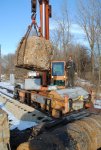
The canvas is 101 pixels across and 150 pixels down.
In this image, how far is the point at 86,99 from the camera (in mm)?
14055

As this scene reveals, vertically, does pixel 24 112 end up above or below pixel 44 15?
below

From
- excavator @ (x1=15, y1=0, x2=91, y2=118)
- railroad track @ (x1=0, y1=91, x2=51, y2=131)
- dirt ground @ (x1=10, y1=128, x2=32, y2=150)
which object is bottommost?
railroad track @ (x1=0, y1=91, x2=51, y2=131)

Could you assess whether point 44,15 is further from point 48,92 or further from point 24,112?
point 24,112

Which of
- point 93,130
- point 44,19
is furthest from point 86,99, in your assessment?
point 93,130

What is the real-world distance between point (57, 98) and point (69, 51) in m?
30.1

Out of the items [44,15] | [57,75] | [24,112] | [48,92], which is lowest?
[24,112]

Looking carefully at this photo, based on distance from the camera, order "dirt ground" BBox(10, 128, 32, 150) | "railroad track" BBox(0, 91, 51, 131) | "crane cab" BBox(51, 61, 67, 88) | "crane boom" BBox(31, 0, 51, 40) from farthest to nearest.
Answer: "crane cab" BBox(51, 61, 67, 88) < "crane boom" BBox(31, 0, 51, 40) < "railroad track" BBox(0, 91, 51, 131) < "dirt ground" BBox(10, 128, 32, 150)

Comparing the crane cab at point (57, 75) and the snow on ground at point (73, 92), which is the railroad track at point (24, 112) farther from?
the crane cab at point (57, 75)

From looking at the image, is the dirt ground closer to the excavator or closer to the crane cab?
the excavator

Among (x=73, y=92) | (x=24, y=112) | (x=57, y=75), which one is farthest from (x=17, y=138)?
(x=57, y=75)

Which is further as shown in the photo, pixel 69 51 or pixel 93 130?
pixel 69 51

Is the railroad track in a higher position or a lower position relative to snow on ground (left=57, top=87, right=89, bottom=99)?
lower

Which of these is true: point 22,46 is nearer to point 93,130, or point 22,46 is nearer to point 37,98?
point 37,98

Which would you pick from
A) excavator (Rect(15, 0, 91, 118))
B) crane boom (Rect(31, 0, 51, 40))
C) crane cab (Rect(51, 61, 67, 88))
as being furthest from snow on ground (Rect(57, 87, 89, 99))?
crane boom (Rect(31, 0, 51, 40))
